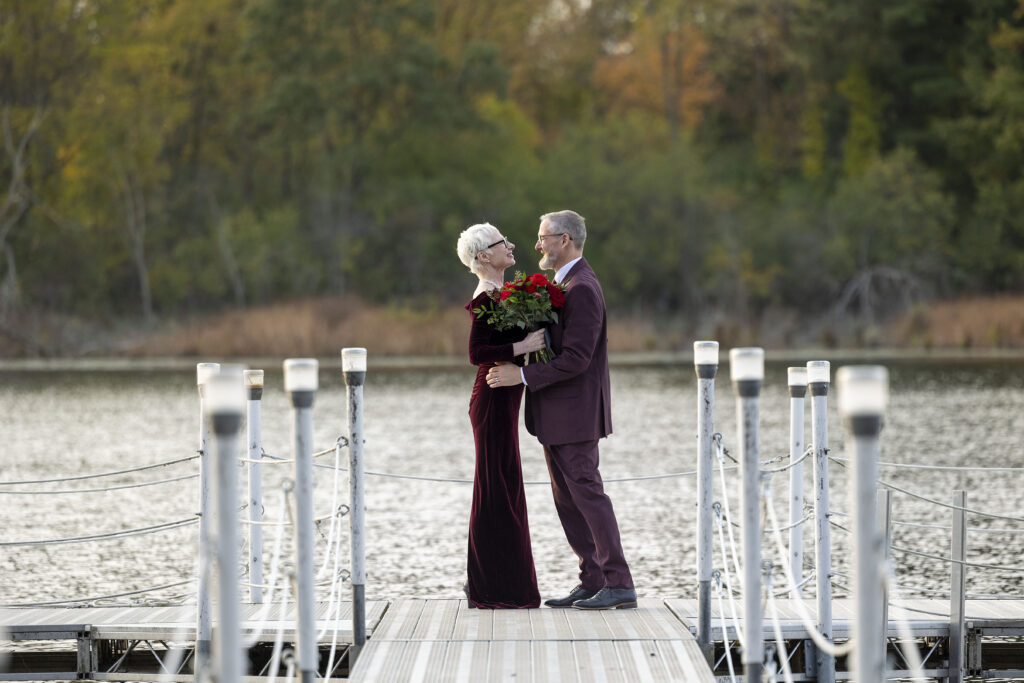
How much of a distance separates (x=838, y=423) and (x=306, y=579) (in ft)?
75.3

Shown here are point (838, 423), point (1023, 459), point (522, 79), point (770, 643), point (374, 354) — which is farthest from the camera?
point (522, 79)

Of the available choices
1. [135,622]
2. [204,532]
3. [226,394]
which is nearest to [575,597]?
[204,532]

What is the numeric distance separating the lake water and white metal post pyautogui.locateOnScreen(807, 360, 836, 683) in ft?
12.2

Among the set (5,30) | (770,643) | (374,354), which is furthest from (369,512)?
(5,30)

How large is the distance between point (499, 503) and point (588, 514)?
18.4 inches

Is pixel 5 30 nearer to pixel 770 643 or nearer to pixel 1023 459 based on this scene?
pixel 1023 459

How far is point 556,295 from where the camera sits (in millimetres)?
6969

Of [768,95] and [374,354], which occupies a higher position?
[768,95]

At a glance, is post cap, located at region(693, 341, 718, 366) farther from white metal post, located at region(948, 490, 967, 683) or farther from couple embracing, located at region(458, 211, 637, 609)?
white metal post, located at region(948, 490, 967, 683)

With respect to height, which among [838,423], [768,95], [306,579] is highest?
[768,95]

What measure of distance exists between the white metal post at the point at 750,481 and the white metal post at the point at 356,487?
210 centimetres

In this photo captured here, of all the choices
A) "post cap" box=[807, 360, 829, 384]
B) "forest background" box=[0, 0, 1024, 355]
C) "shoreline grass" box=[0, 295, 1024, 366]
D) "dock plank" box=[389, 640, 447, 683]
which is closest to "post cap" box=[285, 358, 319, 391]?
"dock plank" box=[389, 640, 447, 683]

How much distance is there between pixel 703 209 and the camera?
184ft

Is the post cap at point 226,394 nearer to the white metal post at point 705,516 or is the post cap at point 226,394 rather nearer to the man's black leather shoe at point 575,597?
the white metal post at point 705,516
